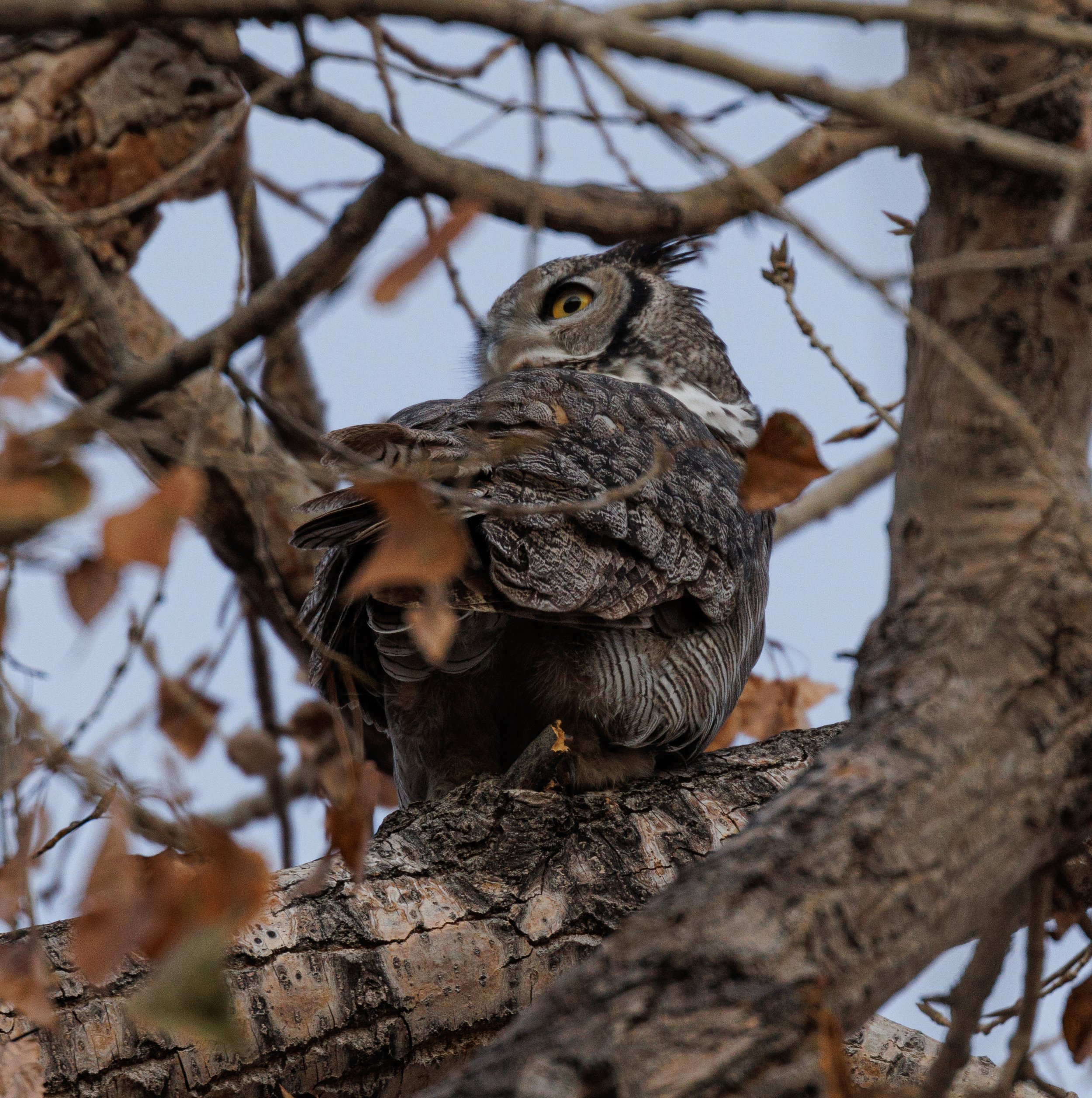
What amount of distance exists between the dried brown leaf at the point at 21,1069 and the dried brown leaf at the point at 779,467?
1.49 metres

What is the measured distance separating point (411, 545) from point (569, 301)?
347 centimetres

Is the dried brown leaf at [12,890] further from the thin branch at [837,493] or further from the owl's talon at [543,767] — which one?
the thin branch at [837,493]

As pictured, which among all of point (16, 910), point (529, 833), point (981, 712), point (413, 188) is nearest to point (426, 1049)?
point (529, 833)

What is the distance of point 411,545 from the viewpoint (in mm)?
1242

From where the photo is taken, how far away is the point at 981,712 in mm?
1402

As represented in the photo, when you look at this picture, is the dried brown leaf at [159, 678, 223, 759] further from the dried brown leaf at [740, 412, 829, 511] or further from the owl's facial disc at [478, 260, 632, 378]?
the owl's facial disc at [478, 260, 632, 378]

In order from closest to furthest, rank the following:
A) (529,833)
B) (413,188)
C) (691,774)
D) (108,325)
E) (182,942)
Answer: (182,942)
(413,188)
(108,325)
(529,833)
(691,774)

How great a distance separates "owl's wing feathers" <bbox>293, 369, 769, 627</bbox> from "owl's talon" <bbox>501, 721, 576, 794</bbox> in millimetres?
334

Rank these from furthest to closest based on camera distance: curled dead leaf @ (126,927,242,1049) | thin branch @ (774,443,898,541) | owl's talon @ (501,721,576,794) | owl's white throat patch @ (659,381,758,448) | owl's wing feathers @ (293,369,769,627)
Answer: thin branch @ (774,443,898,541) → owl's white throat patch @ (659,381,758,448) → owl's talon @ (501,721,576,794) → owl's wing feathers @ (293,369,769,627) → curled dead leaf @ (126,927,242,1049)

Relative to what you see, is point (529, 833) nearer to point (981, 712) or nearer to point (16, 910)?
point (16, 910)

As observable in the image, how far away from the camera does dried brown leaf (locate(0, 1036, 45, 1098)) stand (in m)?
1.96

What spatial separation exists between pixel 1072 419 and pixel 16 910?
1.56 meters

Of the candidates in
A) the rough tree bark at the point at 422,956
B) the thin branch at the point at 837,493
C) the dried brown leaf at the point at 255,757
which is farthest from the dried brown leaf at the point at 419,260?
the thin branch at the point at 837,493

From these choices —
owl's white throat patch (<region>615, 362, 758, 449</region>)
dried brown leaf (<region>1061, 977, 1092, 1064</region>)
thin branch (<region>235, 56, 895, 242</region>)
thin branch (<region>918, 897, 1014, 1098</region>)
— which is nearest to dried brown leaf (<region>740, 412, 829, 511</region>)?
thin branch (<region>235, 56, 895, 242</region>)
